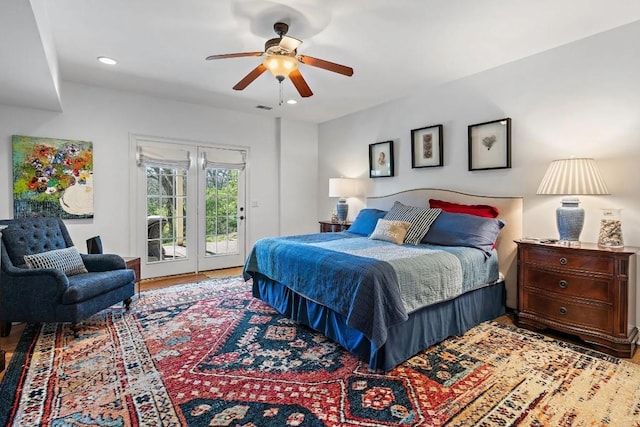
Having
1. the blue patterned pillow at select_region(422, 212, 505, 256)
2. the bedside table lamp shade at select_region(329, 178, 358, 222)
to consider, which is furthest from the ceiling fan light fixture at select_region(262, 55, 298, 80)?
the bedside table lamp shade at select_region(329, 178, 358, 222)

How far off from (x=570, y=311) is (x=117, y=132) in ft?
17.0

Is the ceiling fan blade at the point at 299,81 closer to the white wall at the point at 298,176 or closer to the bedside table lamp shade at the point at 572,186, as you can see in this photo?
the bedside table lamp shade at the point at 572,186

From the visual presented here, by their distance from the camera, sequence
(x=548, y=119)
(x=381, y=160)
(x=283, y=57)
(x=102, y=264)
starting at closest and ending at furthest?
1. (x=283, y=57)
2. (x=548, y=119)
3. (x=102, y=264)
4. (x=381, y=160)

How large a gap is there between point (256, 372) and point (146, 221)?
3259 mm

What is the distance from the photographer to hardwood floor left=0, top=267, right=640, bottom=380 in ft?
8.11

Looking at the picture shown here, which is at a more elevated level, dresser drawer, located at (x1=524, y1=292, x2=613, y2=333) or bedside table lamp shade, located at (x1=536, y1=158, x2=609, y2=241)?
bedside table lamp shade, located at (x1=536, y1=158, x2=609, y2=241)

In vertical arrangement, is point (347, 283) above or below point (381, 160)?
below

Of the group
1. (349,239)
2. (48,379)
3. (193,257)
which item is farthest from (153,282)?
(349,239)

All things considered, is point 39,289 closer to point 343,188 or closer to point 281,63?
point 281,63

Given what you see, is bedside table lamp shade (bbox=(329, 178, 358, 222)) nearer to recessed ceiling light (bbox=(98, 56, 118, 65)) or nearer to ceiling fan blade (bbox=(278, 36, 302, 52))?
ceiling fan blade (bbox=(278, 36, 302, 52))

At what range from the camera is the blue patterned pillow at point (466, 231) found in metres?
3.06

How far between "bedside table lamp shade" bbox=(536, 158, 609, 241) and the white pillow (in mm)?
1227

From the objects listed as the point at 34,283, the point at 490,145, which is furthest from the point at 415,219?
the point at 34,283

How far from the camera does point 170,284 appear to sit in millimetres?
4324
